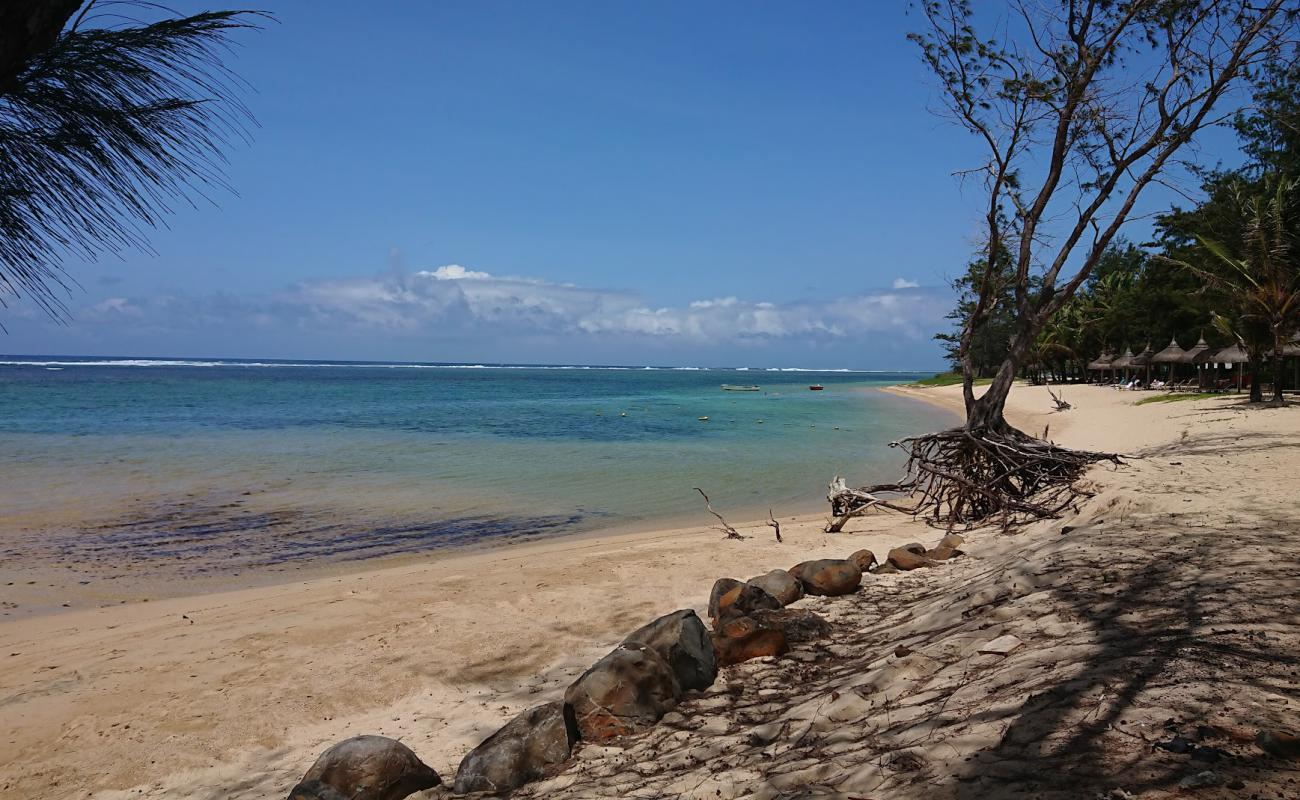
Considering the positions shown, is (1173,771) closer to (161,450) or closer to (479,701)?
(479,701)

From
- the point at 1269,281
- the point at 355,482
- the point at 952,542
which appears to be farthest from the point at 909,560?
the point at 1269,281

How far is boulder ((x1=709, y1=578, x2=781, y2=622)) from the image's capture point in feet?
21.4

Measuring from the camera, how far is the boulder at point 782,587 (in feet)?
23.5

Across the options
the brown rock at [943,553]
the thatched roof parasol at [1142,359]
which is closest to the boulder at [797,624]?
the brown rock at [943,553]

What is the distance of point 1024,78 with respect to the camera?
1130 cm

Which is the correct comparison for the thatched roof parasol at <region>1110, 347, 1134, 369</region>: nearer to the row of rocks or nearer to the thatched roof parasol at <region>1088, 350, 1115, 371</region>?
the thatched roof parasol at <region>1088, 350, 1115, 371</region>

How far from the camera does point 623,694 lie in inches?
186

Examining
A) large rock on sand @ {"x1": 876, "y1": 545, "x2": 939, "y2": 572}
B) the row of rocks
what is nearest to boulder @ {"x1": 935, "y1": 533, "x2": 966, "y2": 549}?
large rock on sand @ {"x1": 876, "y1": 545, "x2": 939, "y2": 572}

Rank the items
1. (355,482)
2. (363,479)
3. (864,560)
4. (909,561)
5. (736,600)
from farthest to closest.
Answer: (363,479), (355,482), (864,560), (909,561), (736,600)

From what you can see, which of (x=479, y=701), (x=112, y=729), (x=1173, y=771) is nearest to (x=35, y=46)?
(x=1173, y=771)

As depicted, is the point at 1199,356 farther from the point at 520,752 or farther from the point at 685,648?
the point at 520,752

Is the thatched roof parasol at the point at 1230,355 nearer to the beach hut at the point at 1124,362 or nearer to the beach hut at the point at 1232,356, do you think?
the beach hut at the point at 1232,356

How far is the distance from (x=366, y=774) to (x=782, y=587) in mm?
4313

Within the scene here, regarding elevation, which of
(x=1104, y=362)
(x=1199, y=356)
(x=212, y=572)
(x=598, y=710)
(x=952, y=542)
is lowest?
(x=212, y=572)
